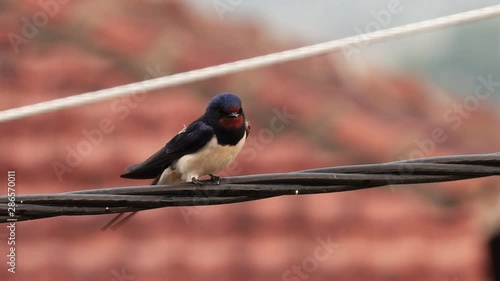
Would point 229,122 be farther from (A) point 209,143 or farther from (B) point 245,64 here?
(B) point 245,64

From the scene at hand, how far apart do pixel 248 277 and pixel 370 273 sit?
19.8 inches

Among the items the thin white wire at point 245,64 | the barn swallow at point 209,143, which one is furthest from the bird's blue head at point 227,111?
the thin white wire at point 245,64

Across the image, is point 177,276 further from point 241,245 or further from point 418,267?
point 418,267

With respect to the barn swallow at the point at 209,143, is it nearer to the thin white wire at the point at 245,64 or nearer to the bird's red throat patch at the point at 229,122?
A: the bird's red throat patch at the point at 229,122

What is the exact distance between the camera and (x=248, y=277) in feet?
12.6

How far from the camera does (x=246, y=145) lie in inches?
165

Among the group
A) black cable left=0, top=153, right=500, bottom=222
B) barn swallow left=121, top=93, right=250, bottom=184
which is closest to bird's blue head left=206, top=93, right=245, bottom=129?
barn swallow left=121, top=93, right=250, bottom=184

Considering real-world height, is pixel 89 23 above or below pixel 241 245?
above

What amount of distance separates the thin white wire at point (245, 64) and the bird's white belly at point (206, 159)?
34cm

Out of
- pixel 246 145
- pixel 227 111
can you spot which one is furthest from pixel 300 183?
pixel 246 145

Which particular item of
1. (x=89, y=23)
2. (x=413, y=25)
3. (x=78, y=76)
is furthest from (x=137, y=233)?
(x=413, y=25)

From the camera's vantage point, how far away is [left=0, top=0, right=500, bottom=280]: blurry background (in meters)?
3.85

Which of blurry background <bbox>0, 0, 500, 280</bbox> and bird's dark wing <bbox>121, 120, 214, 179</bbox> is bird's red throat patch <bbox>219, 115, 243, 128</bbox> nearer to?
bird's dark wing <bbox>121, 120, 214, 179</bbox>

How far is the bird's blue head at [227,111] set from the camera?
10.2 feet
